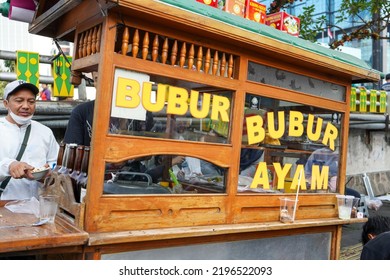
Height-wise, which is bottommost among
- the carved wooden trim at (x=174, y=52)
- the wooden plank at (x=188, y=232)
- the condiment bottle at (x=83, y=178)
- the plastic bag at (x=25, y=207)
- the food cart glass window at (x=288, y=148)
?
the wooden plank at (x=188, y=232)

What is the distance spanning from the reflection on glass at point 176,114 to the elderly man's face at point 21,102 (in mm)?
955

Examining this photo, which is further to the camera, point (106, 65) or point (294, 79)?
point (294, 79)

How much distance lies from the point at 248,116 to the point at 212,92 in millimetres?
327

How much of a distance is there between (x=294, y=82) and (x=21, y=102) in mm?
1925

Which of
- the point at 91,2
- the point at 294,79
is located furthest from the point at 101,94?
the point at 294,79

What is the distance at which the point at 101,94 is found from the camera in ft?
5.95

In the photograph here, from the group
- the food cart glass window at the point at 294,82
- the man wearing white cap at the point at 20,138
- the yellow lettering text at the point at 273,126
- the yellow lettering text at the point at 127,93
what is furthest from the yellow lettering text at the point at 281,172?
the man wearing white cap at the point at 20,138

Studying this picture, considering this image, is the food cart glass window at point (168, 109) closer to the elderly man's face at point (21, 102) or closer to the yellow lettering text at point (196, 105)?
the yellow lettering text at point (196, 105)

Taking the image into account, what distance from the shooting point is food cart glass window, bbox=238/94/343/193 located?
244 cm

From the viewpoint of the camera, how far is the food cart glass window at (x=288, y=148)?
2443mm

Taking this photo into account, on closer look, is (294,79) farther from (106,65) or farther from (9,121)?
(9,121)

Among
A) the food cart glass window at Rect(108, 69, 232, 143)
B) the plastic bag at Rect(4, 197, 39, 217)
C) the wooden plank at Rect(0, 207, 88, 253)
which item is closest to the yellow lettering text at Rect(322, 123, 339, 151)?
the food cart glass window at Rect(108, 69, 232, 143)

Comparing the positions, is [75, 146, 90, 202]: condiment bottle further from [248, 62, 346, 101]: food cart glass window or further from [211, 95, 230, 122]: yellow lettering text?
[248, 62, 346, 101]: food cart glass window

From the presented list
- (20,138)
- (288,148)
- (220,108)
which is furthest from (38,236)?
(288,148)
